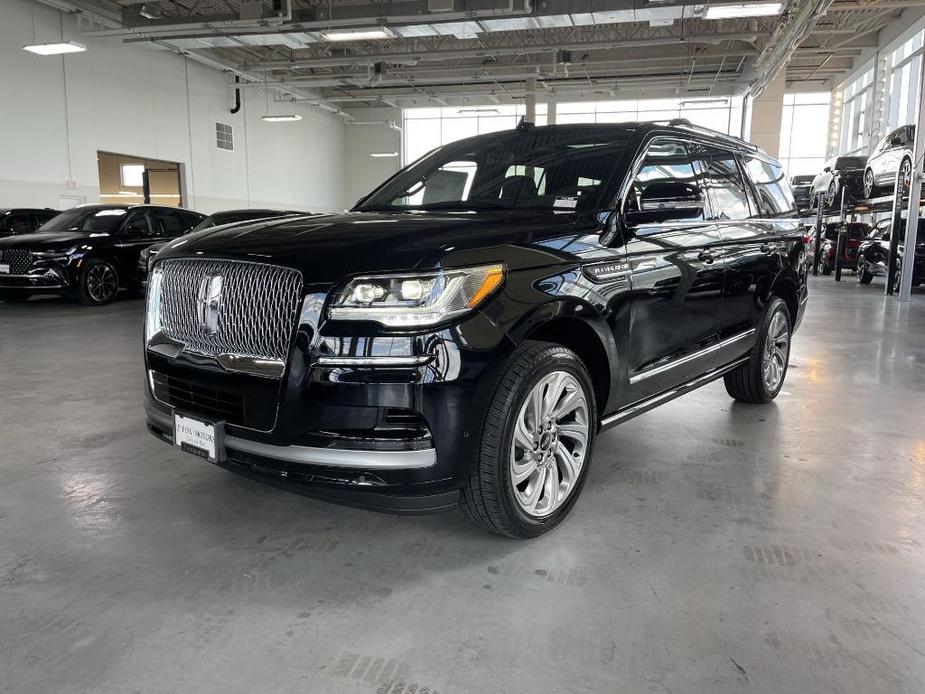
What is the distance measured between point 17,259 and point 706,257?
984cm

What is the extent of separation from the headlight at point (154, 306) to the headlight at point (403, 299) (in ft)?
3.12

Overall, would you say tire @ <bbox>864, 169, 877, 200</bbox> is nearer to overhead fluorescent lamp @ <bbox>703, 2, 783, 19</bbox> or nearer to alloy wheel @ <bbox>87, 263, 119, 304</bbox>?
overhead fluorescent lamp @ <bbox>703, 2, 783, 19</bbox>

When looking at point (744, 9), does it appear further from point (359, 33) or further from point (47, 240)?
point (47, 240)

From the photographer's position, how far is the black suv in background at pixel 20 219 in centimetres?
1247

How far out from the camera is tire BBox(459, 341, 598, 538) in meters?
2.31

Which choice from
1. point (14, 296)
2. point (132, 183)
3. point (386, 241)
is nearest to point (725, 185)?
point (386, 241)

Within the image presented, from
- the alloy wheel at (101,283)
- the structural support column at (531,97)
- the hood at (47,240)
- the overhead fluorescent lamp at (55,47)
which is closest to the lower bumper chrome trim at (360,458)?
the hood at (47,240)

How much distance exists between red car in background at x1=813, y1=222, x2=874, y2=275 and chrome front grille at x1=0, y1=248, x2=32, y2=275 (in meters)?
16.4

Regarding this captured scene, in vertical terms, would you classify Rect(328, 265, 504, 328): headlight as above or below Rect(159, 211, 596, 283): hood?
below

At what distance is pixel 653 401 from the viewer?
3221 millimetres

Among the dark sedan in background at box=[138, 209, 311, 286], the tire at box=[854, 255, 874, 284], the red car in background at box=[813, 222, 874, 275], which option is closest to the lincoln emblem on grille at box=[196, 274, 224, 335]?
the dark sedan in background at box=[138, 209, 311, 286]

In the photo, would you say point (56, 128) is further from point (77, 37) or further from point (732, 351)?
point (732, 351)

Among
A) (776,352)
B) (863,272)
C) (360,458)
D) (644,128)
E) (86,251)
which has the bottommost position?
(863,272)

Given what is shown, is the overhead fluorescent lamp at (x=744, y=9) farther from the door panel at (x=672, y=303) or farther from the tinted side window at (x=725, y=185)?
the door panel at (x=672, y=303)
